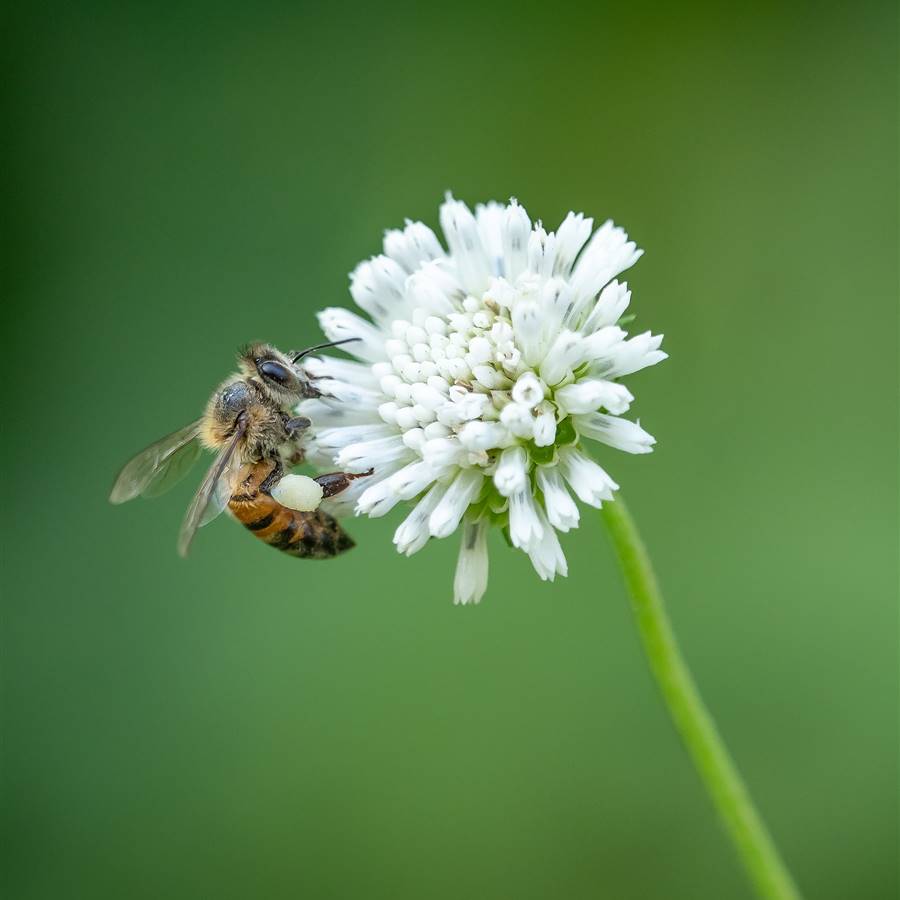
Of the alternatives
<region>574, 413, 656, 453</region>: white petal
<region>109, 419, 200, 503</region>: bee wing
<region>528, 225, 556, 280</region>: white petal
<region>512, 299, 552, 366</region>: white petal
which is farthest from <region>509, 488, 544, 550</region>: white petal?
<region>109, 419, 200, 503</region>: bee wing

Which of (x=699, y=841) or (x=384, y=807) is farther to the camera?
(x=384, y=807)

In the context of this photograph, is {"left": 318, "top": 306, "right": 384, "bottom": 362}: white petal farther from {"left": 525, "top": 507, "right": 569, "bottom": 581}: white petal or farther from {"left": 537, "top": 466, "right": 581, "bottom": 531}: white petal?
{"left": 525, "top": 507, "right": 569, "bottom": 581}: white petal

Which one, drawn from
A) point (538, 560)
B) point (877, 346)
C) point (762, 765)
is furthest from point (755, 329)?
point (538, 560)

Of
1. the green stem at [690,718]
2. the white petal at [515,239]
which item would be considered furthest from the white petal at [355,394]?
the green stem at [690,718]

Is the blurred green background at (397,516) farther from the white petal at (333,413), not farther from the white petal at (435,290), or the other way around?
the white petal at (435,290)

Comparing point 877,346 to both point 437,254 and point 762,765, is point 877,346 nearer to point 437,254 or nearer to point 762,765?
point 762,765

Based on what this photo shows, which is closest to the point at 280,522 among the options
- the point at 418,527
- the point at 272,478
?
the point at 272,478

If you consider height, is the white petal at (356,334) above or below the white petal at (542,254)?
above
